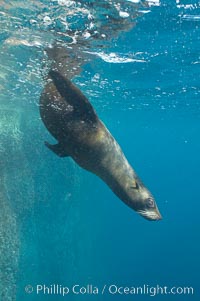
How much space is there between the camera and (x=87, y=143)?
5203 millimetres

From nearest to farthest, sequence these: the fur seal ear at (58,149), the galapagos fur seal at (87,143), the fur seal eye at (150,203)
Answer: the fur seal eye at (150,203) < the galapagos fur seal at (87,143) < the fur seal ear at (58,149)

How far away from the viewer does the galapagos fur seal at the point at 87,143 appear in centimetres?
505

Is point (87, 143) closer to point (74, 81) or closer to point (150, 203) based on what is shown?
point (150, 203)

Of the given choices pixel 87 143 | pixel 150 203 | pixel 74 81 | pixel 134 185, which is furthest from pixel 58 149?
pixel 74 81

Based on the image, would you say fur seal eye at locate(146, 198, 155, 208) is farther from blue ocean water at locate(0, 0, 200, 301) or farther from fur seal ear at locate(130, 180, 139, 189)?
blue ocean water at locate(0, 0, 200, 301)

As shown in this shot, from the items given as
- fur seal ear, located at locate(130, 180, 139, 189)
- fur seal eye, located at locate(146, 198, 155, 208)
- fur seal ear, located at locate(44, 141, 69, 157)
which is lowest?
fur seal eye, located at locate(146, 198, 155, 208)

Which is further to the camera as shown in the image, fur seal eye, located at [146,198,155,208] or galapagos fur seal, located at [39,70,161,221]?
galapagos fur seal, located at [39,70,161,221]

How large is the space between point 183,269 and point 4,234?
5329 cm

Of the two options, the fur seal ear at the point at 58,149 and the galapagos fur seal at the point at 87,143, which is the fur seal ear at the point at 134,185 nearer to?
the galapagos fur seal at the point at 87,143

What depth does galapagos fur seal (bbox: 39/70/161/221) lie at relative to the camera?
505 centimetres

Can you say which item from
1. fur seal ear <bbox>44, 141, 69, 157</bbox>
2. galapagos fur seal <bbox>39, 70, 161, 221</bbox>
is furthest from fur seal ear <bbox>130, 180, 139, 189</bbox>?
fur seal ear <bbox>44, 141, 69, 157</bbox>

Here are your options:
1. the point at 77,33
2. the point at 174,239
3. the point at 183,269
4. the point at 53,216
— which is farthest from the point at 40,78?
the point at 174,239

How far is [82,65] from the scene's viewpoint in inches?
518

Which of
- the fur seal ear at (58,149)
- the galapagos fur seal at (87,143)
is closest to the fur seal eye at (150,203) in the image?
the galapagos fur seal at (87,143)
